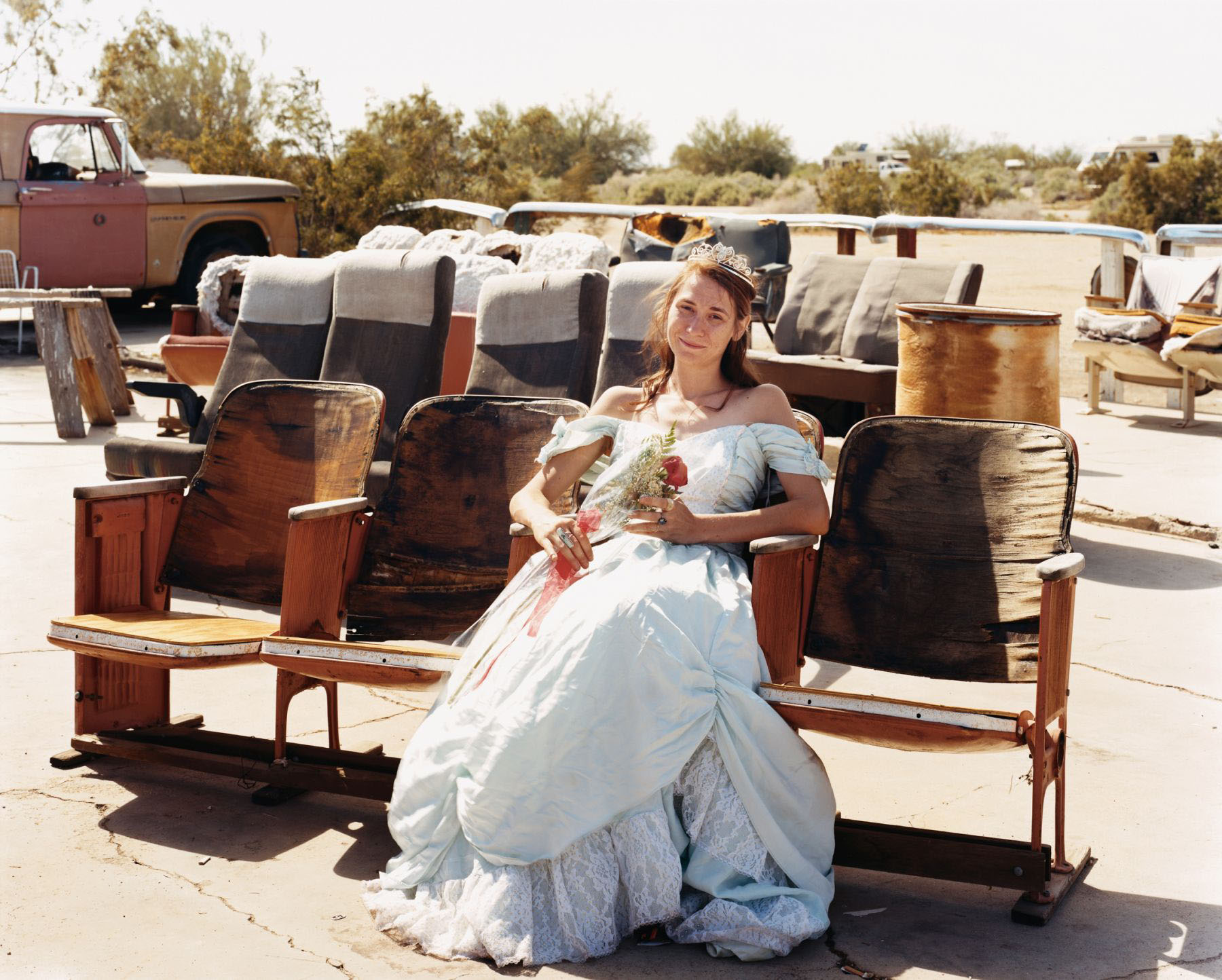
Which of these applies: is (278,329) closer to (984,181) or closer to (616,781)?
(616,781)

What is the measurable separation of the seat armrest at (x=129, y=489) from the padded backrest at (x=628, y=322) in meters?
1.79

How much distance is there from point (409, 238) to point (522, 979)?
7.92 metres

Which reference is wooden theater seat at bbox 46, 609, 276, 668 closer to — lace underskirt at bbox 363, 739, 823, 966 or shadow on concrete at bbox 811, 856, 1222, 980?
lace underskirt at bbox 363, 739, 823, 966

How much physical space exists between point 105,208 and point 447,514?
1126 cm

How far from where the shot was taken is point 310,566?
365cm

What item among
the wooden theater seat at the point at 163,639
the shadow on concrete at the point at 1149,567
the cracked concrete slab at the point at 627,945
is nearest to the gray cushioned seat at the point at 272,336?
the cracked concrete slab at the point at 627,945

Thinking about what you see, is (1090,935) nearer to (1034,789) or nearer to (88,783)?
(1034,789)

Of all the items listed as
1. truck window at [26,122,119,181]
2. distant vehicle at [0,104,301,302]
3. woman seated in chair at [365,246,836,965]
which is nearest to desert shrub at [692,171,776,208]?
distant vehicle at [0,104,301,302]

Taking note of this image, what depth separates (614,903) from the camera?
9.22ft

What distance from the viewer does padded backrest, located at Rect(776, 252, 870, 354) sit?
8.52 metres

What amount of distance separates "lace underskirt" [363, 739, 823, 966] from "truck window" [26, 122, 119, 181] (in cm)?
1275

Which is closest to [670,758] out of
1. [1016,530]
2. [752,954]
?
[752,954]

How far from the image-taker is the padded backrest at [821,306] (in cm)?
852

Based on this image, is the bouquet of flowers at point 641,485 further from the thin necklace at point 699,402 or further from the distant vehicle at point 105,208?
the distant vehicle at point 105,208
